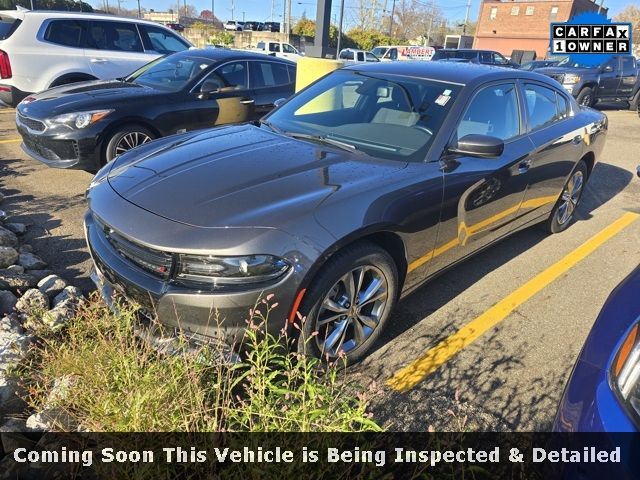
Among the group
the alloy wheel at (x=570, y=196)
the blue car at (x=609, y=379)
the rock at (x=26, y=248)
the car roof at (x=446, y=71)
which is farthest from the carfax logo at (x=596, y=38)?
the rock at (x=26, y=248)

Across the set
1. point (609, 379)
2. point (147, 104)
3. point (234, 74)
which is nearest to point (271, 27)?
point (234, 74)

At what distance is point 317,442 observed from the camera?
1.85 meters

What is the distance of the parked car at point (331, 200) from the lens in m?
2.20

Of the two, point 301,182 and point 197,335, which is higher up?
point 301,182

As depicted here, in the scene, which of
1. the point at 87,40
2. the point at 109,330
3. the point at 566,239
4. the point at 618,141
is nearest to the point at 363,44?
the point at 618,141

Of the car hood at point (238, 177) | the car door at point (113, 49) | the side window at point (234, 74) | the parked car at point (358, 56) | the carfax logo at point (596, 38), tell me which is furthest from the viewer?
the parked car at point (358, 56)

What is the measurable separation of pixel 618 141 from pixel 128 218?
11.8 metres

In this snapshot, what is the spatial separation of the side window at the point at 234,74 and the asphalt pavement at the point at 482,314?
2.27 m

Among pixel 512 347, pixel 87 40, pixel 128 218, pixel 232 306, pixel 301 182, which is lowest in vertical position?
pixel 512 347

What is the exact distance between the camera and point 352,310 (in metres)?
2.62

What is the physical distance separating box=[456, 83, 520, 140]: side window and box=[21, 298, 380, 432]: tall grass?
2.05 metres

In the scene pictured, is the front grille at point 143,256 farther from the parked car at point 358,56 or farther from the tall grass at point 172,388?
the parked car at point 358,56

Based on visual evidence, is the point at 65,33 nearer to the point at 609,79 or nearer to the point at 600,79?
the point at 600,79

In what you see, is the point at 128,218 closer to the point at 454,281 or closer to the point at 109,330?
the point at 109,330
